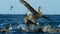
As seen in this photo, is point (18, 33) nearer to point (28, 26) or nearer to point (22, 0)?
point (28, 26)

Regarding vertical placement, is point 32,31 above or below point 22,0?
below

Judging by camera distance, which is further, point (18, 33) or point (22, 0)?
point (18, 33)

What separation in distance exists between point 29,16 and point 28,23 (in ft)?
1.89

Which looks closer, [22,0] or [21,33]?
[22,0]

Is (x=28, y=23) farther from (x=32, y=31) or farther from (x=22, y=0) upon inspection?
(x=22, y=0)

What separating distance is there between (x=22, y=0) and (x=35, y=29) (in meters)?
3.27

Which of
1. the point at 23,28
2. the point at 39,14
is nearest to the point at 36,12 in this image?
the point at 39,14

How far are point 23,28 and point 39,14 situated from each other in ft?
6.76

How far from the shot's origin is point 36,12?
989 inches

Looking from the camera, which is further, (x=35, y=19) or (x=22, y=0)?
(x=35, y=19)

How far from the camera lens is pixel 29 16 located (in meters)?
25.6

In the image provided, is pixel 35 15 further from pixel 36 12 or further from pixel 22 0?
pixel 22 0

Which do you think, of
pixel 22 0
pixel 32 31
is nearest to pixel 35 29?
pixel 32 31

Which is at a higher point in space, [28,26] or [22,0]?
[22,0]
